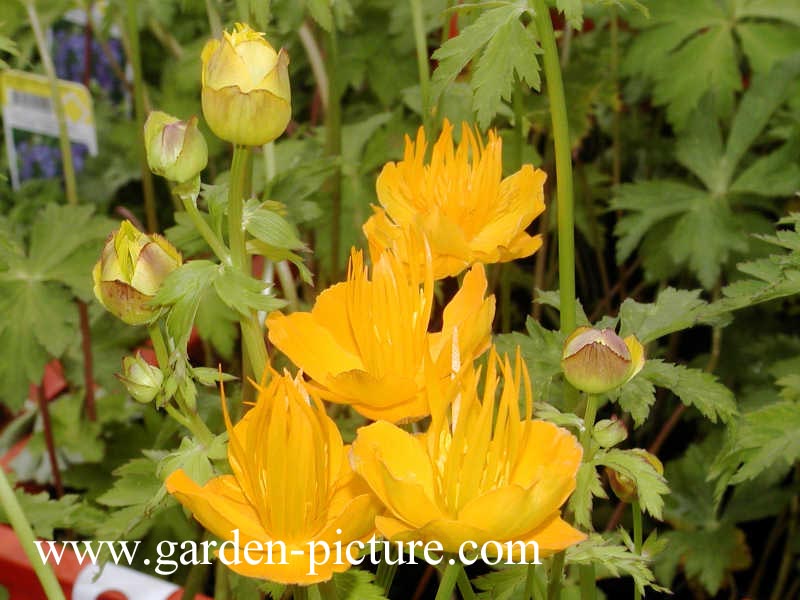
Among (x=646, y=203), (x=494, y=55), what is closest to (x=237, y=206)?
(x=494, y=55)

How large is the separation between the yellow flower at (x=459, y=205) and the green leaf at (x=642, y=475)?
117mm

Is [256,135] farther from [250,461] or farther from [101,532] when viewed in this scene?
[101,532]

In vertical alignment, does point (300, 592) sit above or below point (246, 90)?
below

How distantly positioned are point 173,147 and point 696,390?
0.36 metres

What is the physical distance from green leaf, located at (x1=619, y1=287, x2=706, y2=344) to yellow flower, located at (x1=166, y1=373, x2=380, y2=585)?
11.6 inches

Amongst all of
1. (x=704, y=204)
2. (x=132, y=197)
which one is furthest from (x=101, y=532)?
(x=132, y=197)

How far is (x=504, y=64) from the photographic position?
679 millimetres

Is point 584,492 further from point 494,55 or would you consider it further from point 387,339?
point 494,55

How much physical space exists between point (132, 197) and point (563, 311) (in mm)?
1251

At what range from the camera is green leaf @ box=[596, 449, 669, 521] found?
21.8 inches

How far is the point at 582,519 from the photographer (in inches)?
21.4

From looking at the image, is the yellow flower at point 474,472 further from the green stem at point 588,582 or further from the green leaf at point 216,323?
the green leaf at point 216,323

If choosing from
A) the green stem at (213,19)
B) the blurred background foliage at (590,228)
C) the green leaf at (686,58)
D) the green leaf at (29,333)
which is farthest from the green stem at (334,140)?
the green leaf at (686,58)

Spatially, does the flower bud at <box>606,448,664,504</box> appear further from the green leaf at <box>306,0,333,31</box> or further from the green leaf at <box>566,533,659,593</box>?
the green leaf at <box>306,0,333,31</box>
